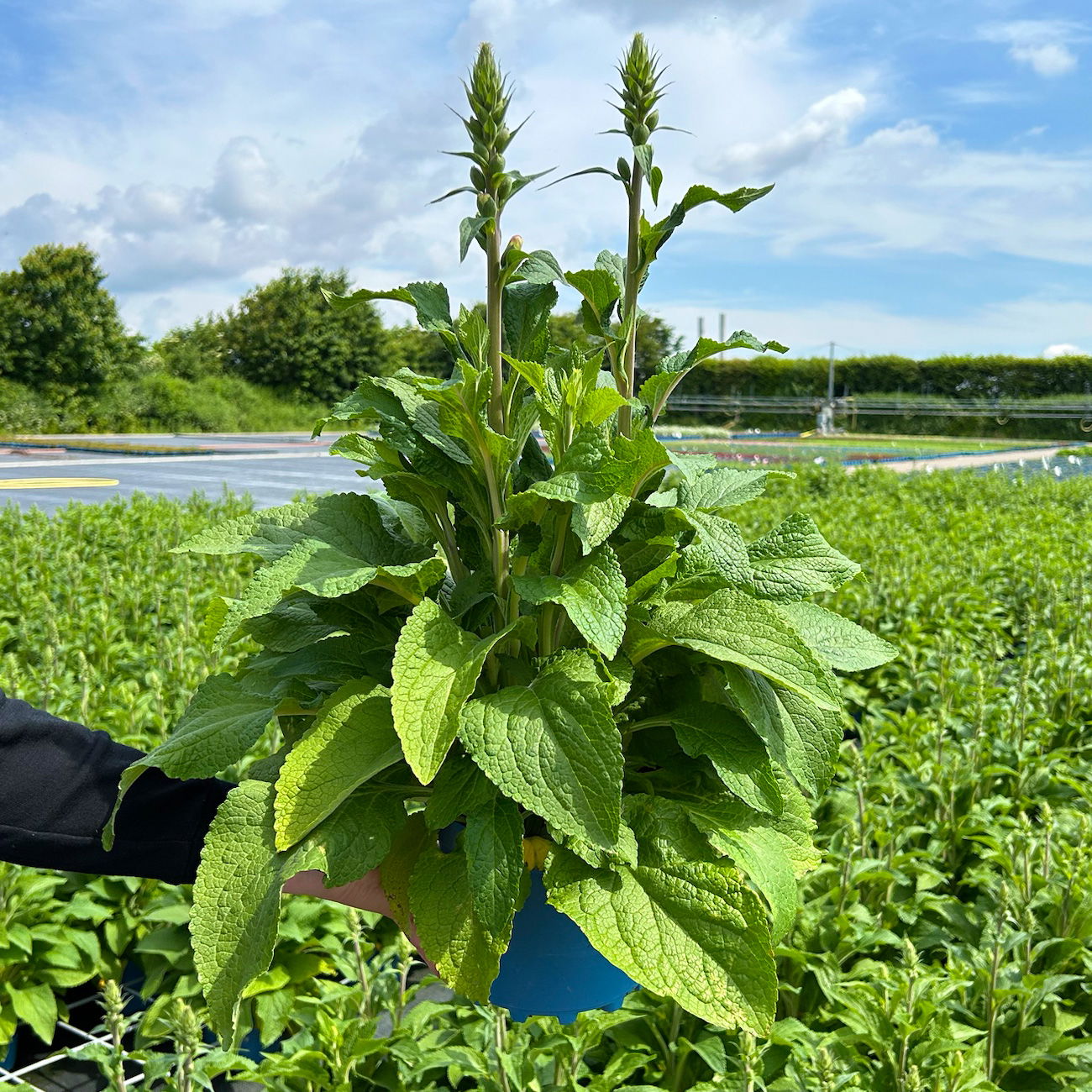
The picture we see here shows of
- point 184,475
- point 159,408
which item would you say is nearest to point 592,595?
point 184,475

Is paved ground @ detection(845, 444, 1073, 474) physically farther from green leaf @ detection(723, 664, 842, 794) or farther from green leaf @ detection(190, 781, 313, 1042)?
green leaf @ detection(190, 781, 313, 1042)

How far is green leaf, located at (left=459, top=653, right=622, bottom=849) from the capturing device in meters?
1.00

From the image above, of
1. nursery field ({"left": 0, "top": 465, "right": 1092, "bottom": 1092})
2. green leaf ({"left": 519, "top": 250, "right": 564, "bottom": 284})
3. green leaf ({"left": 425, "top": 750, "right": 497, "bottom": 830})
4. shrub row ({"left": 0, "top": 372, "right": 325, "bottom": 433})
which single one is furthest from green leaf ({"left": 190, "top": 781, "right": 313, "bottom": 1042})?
shrub row ({"left": 0, "top": 372, "right": 325, "bottom": 433})

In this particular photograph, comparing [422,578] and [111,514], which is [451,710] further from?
[111,514]

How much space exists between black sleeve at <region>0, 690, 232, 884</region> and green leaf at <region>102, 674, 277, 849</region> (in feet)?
0.63

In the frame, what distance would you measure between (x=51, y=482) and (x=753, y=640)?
625 inches

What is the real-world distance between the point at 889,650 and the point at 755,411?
130ft

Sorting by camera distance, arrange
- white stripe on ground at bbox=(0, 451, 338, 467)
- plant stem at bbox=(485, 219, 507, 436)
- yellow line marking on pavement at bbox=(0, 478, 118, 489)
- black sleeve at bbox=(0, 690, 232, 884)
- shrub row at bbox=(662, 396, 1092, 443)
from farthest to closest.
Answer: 1. shrub row at bbox=(662, 396, 1092, 443)
2. white stripe on ground at bbox=(0, 451, 338, 467)
3. yellow line marking on pavement at bbox=(0, 478, 118, 489)
4. black sleeve at bbox=(0, 690, 232, 884)
5. plant stem at bbox=(485, 219, 507, 436)

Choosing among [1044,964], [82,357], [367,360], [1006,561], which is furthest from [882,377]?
[1044,964]

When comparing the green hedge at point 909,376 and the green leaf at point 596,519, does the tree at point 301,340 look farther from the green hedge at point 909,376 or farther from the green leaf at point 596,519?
the green leaf at point 596,519

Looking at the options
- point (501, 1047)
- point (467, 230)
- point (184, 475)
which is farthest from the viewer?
point (184, 475)

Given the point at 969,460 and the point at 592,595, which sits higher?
the point at 592,595

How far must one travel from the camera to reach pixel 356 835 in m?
1.12

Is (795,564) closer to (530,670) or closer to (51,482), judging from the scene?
(530,670)
